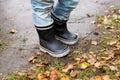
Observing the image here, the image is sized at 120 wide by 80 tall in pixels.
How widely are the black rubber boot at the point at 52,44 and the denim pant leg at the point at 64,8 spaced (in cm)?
22

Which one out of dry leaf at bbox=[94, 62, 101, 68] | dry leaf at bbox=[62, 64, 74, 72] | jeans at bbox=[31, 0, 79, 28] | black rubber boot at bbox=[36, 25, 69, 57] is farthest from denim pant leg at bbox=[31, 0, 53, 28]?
dry leaf at bbox=[94, 62, 101, 68]

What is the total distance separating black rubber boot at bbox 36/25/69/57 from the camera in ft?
10.6

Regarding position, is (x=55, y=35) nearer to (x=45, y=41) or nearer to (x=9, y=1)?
(x=45, y=41)

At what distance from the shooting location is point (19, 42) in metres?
3.78

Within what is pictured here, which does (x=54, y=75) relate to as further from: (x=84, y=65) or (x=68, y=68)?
(x=84, y=65)

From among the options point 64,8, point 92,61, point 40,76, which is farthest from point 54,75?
point 64,8

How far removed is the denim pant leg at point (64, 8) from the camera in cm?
320

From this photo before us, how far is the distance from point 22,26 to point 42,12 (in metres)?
1.32

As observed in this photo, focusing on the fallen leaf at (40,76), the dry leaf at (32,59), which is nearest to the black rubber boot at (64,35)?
the dry leaf at (32,59)

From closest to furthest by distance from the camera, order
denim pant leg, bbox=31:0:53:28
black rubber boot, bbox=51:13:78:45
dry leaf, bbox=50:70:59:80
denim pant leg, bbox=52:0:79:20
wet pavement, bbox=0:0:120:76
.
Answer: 1. dry leaf, bbox=50:70:59:80
2. denim pant leg, bbox=31:0:53:28
3. denim pant leg, bbox=52:0:79:20
4. wet pavement, bbox=0:0:120:76
5. black rubber boot, bbox=51:13:78:45

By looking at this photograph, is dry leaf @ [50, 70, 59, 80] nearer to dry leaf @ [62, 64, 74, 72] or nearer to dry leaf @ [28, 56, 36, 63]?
dry leaf @ [62, 64, 74, 72]

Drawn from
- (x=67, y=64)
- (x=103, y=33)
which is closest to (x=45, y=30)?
(x=67, y=64)

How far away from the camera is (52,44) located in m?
3.30

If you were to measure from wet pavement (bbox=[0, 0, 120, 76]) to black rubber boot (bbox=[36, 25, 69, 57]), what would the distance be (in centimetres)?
25
